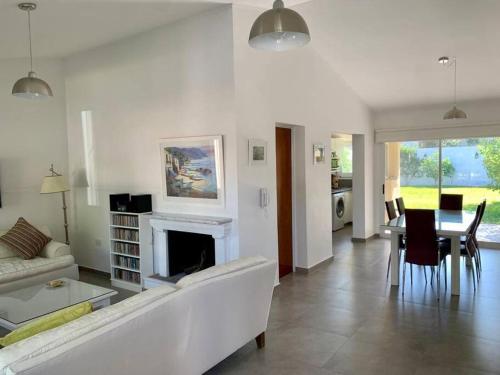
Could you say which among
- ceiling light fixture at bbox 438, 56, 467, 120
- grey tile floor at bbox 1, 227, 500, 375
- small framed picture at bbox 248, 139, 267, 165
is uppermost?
ceiling light fixture at bbox 438, 56, 467, 120

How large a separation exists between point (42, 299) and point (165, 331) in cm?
194

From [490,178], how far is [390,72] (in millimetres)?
2758

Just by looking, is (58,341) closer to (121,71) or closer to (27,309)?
(27,309)

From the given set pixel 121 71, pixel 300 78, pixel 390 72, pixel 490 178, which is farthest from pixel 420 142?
pixel 121 71

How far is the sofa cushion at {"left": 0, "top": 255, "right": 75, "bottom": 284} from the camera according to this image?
4.48 meters

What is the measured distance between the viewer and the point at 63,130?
609cm

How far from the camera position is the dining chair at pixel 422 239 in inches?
174

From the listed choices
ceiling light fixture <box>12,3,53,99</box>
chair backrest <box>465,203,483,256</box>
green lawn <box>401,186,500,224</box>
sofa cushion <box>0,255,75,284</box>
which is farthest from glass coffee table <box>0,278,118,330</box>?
green lawn <box>401,186,500,224</box>

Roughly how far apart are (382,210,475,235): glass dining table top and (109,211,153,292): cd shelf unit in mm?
2951

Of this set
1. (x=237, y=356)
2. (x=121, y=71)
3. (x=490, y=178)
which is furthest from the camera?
(x=490, y=178)

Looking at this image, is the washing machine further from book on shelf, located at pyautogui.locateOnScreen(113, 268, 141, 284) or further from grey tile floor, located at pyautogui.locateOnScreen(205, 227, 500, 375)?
book on shelf, located at pyautogui.locateOnScreen(113, 268, 141, 284)

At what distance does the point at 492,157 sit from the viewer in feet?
22.5

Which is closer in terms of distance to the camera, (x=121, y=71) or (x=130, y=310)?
(x=130, y=310)

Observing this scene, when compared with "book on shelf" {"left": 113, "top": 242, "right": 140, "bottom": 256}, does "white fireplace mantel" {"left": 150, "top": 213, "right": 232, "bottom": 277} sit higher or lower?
higher
